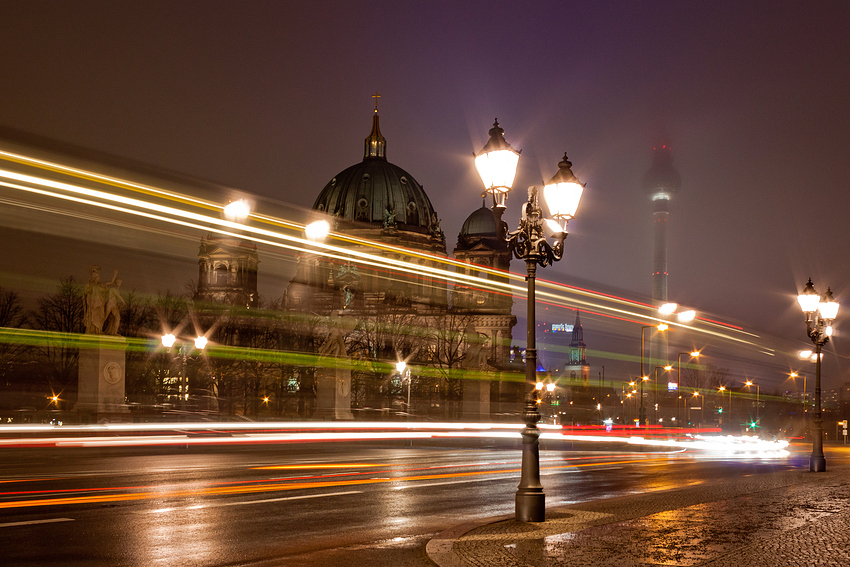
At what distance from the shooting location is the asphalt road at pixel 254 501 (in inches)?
387

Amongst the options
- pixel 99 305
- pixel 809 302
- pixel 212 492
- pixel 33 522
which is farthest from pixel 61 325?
pixel 33 522

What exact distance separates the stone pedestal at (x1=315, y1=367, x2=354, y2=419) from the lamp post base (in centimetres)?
3056

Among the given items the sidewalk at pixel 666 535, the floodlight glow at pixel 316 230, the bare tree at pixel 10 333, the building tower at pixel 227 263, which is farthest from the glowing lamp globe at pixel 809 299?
the building tower at pixel 227 263

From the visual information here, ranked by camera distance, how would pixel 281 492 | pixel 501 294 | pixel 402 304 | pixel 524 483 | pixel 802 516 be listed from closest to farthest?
pixel 524 483 < pixel 802 516 < pixel 281 492 < pixel 402 304 < pixel 501 294

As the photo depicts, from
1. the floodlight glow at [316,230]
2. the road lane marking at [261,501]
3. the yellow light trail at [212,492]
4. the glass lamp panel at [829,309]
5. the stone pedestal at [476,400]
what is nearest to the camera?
the road lane marking at [261,501]

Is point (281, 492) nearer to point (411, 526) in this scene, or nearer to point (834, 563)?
point (411, 526)

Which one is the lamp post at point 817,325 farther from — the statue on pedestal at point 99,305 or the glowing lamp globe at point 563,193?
the statue on pedestal at point 99,305

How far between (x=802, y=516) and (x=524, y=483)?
15.7ft

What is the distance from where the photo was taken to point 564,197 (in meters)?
13.5

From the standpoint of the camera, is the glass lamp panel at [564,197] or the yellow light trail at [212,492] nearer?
the yellow light trail at [212,492]

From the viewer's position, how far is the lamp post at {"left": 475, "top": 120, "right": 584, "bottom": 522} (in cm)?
1212

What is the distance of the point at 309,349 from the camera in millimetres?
71000

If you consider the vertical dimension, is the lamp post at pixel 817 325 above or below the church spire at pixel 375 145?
below

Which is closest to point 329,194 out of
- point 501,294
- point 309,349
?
point 501,294
